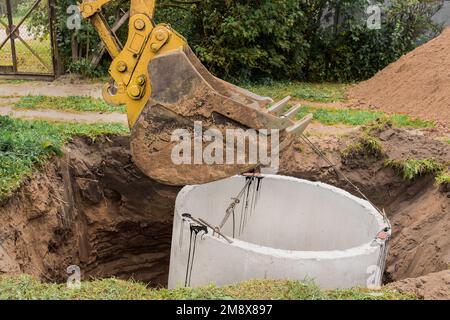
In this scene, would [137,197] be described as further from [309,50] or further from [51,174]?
[309,50]

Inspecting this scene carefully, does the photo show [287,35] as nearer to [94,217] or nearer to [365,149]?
[365,149]

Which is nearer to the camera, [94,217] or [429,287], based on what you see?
[429,287]

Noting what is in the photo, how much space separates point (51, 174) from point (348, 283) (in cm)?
384

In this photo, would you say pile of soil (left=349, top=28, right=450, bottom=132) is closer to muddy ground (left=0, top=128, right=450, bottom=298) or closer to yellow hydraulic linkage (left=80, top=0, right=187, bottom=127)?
muddy ground (left=0, top=128, right=450, bottom=298)

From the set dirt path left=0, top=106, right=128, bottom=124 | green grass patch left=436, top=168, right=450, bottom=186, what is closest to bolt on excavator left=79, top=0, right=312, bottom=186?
green grass patch left=436, top=168, right=450, bottom=186

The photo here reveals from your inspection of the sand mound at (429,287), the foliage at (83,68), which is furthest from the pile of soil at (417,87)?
the foliage at (83,68)

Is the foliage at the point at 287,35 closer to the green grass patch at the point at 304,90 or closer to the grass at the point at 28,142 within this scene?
the green grass patch at the point at 304,90

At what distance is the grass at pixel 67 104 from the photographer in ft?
33.5

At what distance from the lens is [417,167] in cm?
779

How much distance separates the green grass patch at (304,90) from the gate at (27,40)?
197 inches

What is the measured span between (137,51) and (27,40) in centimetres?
974

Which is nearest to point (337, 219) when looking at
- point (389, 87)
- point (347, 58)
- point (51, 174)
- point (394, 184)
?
point (394, 184)

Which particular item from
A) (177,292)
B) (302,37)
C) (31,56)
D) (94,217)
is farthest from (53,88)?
(177,292)

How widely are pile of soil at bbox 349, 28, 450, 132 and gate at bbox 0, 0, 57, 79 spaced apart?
296 inches
